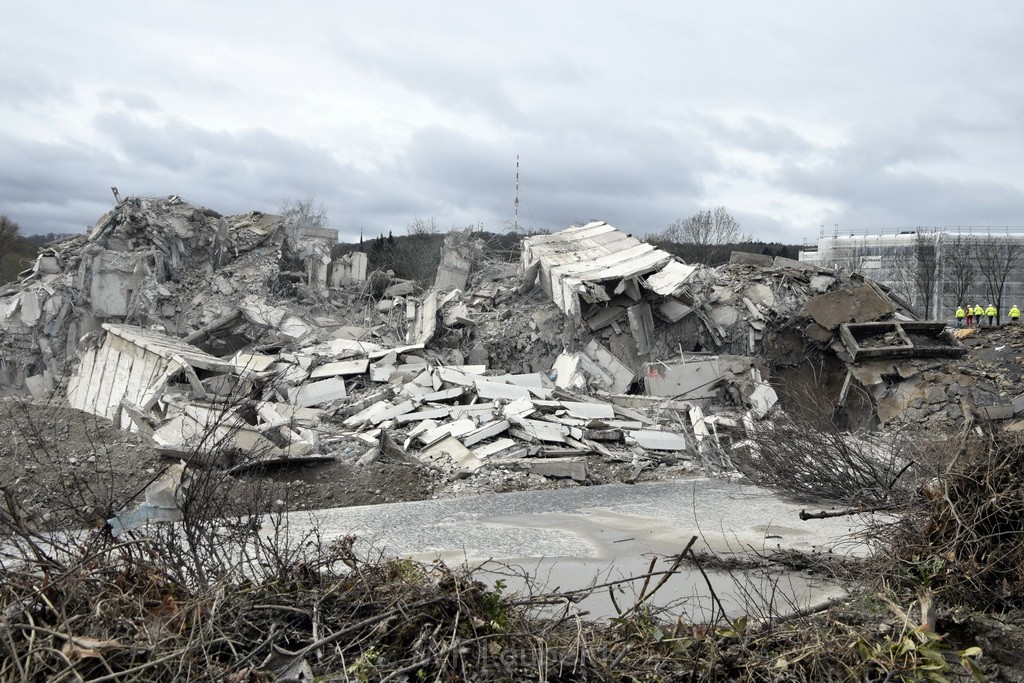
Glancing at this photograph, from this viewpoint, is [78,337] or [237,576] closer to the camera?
[237,576]

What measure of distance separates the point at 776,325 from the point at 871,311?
5.30ft

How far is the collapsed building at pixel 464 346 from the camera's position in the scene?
10.4m

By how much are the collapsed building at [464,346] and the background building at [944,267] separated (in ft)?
76.4

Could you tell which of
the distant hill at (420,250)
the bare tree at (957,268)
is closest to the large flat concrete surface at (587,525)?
the distant hill at (420,250)

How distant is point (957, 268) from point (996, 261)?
2193mm

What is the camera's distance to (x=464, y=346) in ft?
50.7

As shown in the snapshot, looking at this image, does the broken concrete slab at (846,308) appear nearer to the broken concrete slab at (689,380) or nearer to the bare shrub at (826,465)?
the broken concrete slab at (689,380)

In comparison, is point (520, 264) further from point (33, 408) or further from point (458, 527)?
point (458, 527)

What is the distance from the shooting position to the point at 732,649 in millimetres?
3357

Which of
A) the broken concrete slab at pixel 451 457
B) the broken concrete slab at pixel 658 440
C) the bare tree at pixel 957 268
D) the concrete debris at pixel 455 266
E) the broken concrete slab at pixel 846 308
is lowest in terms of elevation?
the broken concrete slab at pixel 451 457

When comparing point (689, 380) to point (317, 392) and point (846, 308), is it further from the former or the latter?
point (317, 392)

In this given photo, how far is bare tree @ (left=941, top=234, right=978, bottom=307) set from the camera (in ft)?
120

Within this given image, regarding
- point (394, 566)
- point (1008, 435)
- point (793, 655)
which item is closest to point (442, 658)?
point (394, 566)

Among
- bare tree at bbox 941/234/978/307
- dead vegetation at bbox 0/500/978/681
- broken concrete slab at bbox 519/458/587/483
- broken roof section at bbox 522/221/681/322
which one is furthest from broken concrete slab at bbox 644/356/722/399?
bare tree at bbox 941/234/978/307
